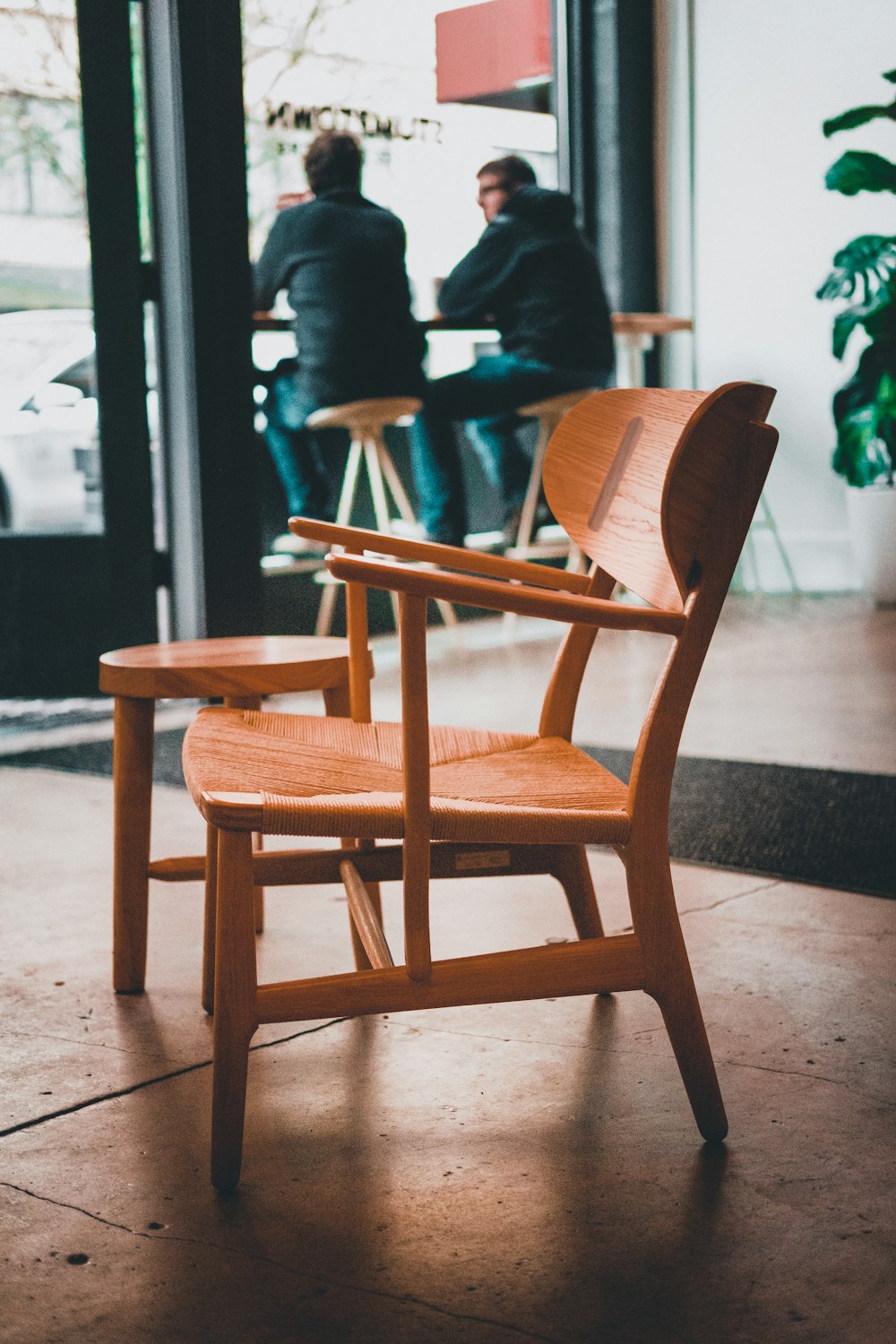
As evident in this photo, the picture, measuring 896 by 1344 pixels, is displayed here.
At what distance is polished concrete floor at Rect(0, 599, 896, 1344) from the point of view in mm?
1276

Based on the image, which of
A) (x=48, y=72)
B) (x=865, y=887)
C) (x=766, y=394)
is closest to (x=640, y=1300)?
(x=766, y=394)

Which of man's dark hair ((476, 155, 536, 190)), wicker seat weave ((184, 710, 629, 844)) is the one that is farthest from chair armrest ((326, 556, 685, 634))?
man's dark hair ((476, 155, 536, 190))

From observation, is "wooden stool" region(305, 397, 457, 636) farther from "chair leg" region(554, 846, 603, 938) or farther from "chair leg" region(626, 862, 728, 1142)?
"chair leg" region(626, 862, 728, 1142)

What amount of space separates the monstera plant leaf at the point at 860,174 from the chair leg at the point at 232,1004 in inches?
200

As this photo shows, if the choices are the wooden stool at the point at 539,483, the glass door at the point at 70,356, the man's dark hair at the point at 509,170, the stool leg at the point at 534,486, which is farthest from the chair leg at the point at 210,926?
the man's dark hair at the point at 509,170

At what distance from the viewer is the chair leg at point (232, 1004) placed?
1.46 m

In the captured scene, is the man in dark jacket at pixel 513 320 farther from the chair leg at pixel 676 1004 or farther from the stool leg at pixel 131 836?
the chair leg at pixel 676 1004

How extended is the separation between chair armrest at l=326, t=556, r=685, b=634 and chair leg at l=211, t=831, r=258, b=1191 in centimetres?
28

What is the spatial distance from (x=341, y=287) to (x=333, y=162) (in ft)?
1.36

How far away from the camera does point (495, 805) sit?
1519 millimetres

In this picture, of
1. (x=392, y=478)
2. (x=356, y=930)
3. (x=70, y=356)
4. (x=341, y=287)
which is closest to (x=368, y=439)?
(x=392, y=478)

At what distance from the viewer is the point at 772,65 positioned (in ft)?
21.4

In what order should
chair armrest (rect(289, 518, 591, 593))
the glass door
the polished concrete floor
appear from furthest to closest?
1. the glass door
2. chair armrest (rect(289, 518, 591, 593))
3. the polished concrete floor

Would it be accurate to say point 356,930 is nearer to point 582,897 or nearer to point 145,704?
point 582,897
